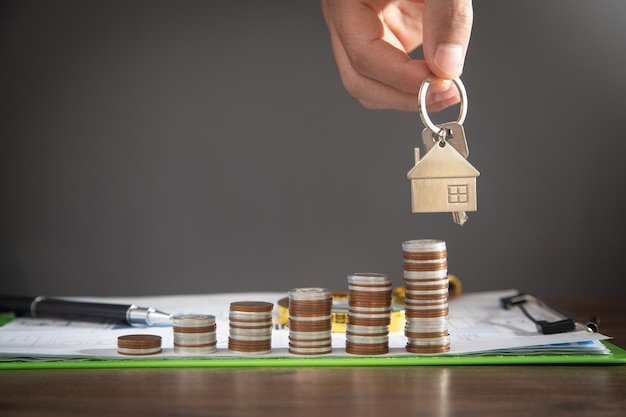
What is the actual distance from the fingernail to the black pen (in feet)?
2.19

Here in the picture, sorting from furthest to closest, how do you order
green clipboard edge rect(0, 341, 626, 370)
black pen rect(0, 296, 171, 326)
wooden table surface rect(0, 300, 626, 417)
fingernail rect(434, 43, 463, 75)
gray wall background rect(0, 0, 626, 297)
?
1. gray wall background rect(0, 0, 626, 297)
2. black pen rect(0, 296, 171, 326)
3. fingernail rect(434, 43, 463, 75)
4. green clipboard edge rect(0, 341, 626, 370)
5. wooden table surface rect(0, 300, 626, 417)

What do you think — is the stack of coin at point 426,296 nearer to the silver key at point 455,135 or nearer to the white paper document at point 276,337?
the white paper document at point 276,337

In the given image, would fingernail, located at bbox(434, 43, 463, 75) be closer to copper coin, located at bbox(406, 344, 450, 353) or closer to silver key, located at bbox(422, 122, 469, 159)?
silver key, located at bbox(422, 122, 469, 159)

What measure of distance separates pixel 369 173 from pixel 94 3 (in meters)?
0.99

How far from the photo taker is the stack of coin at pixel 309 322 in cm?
111

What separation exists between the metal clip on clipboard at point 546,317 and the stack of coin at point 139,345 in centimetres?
61

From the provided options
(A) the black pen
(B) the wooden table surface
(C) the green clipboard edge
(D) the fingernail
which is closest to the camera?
(B) the wooden table surface

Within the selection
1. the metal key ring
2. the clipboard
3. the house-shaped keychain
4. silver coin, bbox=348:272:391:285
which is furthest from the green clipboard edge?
the metal key ring

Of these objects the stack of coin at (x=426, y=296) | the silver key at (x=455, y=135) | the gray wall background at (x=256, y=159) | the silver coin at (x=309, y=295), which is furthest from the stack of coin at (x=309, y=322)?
the gray wall background at (x=256, y=159)

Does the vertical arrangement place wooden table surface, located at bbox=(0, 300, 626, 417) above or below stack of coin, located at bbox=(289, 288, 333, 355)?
below

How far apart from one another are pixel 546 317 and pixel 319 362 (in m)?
0.61

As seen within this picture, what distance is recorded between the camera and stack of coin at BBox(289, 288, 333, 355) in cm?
111

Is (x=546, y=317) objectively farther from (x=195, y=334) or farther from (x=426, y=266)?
(x=195, y=334)

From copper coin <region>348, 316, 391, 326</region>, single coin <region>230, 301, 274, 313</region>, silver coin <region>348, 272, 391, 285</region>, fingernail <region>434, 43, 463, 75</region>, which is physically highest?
fingernail <region>434, 43, 463, 75</region>
